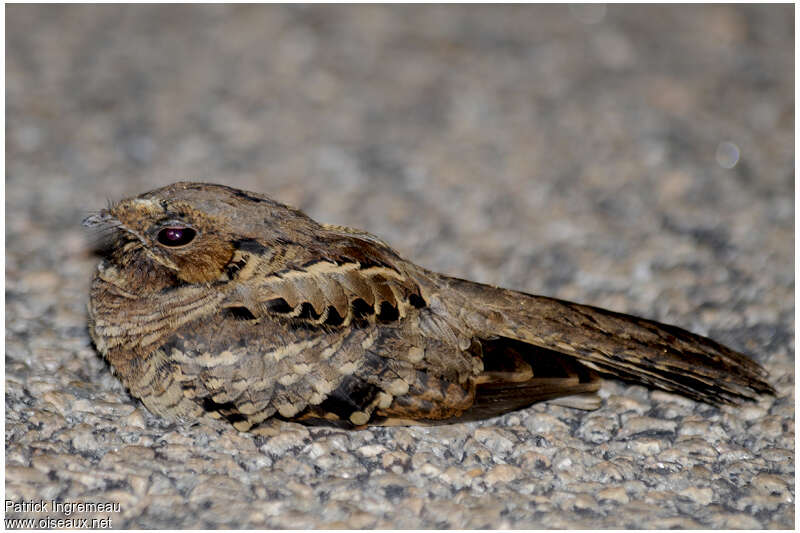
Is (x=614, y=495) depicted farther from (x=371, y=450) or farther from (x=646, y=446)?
(x=371, y=450)

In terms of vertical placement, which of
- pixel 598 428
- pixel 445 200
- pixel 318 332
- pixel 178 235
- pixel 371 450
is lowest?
pixel 371 450

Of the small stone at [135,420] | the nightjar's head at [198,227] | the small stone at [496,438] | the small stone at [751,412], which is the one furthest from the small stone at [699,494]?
the small stone at [135,420]

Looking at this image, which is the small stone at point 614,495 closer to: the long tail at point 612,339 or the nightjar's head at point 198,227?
the long tail at point 612,339

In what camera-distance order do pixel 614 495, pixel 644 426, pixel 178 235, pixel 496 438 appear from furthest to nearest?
→ 1. pixel 644 426
2. pixel 496 438
3. pixel 178 235
4. pixel 614 495

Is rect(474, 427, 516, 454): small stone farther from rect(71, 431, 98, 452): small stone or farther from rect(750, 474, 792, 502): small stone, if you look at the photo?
rect(71, 431, 98, 452): small stone

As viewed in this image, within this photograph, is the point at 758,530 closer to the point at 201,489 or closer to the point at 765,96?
the point at 201,489

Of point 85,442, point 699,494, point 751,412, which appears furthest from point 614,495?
point 85,442
